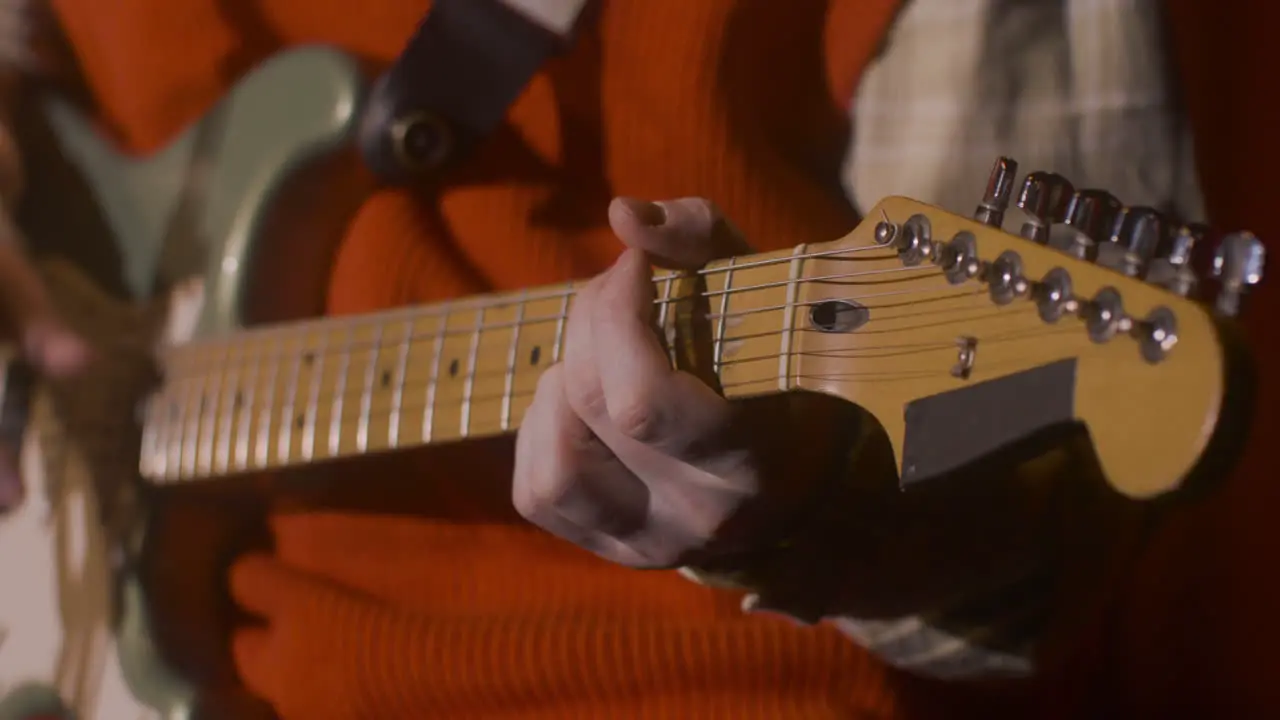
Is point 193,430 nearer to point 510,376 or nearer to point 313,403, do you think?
point 313,403

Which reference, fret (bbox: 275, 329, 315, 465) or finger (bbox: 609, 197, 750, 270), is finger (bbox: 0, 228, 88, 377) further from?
finger (bbox: 609, 197, 750, 270)

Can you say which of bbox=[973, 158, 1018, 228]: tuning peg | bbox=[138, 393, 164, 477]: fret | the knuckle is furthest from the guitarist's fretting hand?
bbox=[138, 393, 164, 477]: fret

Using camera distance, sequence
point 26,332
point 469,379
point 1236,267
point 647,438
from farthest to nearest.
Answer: point 26,332, point 469,379, point 647,438, point 1236,267

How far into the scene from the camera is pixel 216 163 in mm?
650

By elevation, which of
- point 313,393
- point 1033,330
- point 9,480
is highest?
point 1033,330

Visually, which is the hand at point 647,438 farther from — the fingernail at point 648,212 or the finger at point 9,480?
the finger at point 9,480

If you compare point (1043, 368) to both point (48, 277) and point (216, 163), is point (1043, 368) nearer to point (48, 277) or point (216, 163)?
point (216, 163)

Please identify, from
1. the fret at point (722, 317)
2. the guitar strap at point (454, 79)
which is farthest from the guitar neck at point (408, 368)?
the guitar strap at point (454, 79)

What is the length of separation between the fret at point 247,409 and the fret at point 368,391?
100mm

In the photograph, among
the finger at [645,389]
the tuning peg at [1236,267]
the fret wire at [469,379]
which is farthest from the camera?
the fret wire at [469,379]

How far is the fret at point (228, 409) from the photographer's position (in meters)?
0.58

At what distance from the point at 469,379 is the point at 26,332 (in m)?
0.41

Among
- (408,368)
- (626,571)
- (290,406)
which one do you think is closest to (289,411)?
(290,406)

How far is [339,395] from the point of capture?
523 millimetres
